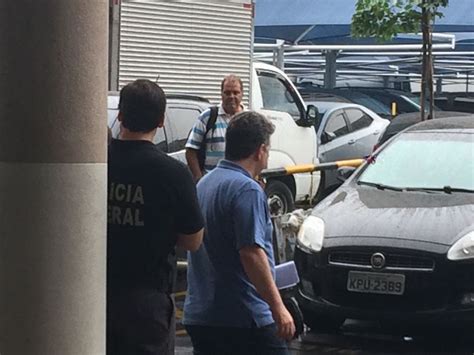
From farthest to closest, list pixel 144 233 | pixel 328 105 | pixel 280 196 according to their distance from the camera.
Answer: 1. pixel 328 105
2. pixel 280 196
3. pixel 144 233

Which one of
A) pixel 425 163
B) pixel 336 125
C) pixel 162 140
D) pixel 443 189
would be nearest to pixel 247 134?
pixel 443 189

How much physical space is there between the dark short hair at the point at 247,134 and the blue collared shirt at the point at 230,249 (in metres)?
0.08

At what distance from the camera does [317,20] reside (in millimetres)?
27312

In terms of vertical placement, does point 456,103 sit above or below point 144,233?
below

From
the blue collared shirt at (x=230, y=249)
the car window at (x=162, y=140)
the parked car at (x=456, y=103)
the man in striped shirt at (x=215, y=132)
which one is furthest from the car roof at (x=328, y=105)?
the blue collared shirt at (x=230, y=249)

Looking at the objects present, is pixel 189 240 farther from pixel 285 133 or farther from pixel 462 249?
pixel 285 133

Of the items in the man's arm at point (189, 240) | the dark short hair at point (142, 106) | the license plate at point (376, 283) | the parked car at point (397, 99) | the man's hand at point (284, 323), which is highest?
the dark short hair at point (142, 106)

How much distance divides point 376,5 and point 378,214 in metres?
7.20

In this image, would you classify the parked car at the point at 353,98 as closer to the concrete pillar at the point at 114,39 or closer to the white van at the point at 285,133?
the white van at the point at 285,133

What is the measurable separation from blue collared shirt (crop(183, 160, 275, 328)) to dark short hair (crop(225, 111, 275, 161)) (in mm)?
77

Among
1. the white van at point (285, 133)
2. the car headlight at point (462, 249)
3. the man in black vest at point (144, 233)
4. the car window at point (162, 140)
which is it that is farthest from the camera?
the white van at point (285, 133)

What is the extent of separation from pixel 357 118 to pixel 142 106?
14.7 meters

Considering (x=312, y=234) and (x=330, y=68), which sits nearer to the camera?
(x=312, y=234)

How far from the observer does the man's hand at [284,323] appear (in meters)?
5.05
